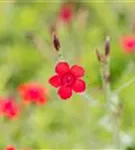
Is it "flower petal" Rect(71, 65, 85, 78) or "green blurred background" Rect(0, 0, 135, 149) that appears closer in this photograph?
"flower petal" Rect(71, 65, 85, 78)

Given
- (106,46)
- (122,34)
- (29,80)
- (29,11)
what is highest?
(29,11)

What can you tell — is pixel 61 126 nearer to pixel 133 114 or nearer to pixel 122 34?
pixel 133 114

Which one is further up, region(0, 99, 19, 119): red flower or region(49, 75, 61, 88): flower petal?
region(0, 99, 19, 119): red flower

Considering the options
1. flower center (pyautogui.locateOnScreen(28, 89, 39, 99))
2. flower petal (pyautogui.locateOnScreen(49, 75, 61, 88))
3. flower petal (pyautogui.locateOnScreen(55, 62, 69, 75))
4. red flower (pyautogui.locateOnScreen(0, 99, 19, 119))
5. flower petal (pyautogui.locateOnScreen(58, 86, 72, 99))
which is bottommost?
flower petal (pyautogui.locateOnScreen(58, 86, 72, 99))

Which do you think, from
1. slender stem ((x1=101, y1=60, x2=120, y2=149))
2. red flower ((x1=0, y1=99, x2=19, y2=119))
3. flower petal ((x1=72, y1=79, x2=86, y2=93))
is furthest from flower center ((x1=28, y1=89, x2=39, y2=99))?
flower petal ((x1=72, y1=79, x2=86, y2=93))

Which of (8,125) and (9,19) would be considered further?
(9,19)

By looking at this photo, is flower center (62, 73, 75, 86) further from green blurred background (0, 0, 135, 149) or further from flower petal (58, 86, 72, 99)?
green blurred background (0, 0, 135, 149)

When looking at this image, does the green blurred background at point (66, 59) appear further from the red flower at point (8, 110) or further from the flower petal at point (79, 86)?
the flower petal at point (79, 86)

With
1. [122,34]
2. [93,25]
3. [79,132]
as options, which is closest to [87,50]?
[122,34]
